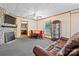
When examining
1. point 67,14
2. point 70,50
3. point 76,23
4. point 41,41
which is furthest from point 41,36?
point 70,50

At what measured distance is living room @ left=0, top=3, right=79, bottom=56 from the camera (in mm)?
3406

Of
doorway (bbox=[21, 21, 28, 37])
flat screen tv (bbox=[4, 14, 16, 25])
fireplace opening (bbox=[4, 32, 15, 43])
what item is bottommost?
fireplace opening (bbox=[4, 32, 15, 43])

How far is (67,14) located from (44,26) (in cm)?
76

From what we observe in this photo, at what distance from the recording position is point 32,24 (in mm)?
3408

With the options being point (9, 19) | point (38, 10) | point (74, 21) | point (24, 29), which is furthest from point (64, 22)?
point (9, 19)

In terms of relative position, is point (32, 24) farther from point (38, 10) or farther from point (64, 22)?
point (64, 22)

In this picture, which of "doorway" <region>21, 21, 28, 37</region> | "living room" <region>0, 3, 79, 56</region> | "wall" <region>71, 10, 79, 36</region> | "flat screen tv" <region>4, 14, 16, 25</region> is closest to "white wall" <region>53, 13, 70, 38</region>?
"living room" <region>0, 3, 79, 56</region>

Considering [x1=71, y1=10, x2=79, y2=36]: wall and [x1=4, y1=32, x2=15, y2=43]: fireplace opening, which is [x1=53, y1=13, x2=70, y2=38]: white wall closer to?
[x1=71, y1=10, x2=79, y2=36]: wall

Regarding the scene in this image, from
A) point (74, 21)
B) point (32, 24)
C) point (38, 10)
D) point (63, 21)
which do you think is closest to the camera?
point (32, 24)

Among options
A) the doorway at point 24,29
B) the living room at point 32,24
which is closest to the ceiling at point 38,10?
the living room at point 32,24

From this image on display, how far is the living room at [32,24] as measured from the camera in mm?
3406

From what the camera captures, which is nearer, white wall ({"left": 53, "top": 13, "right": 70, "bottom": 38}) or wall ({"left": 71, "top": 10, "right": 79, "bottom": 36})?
white wall ({"left": 53, "top": 13, "right": 70, "bottom": 38})

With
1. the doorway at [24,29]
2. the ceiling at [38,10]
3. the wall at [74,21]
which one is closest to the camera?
the doorway at [24,29]

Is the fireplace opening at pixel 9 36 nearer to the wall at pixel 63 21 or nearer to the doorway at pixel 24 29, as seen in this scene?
the doorway at pixel 24 29
